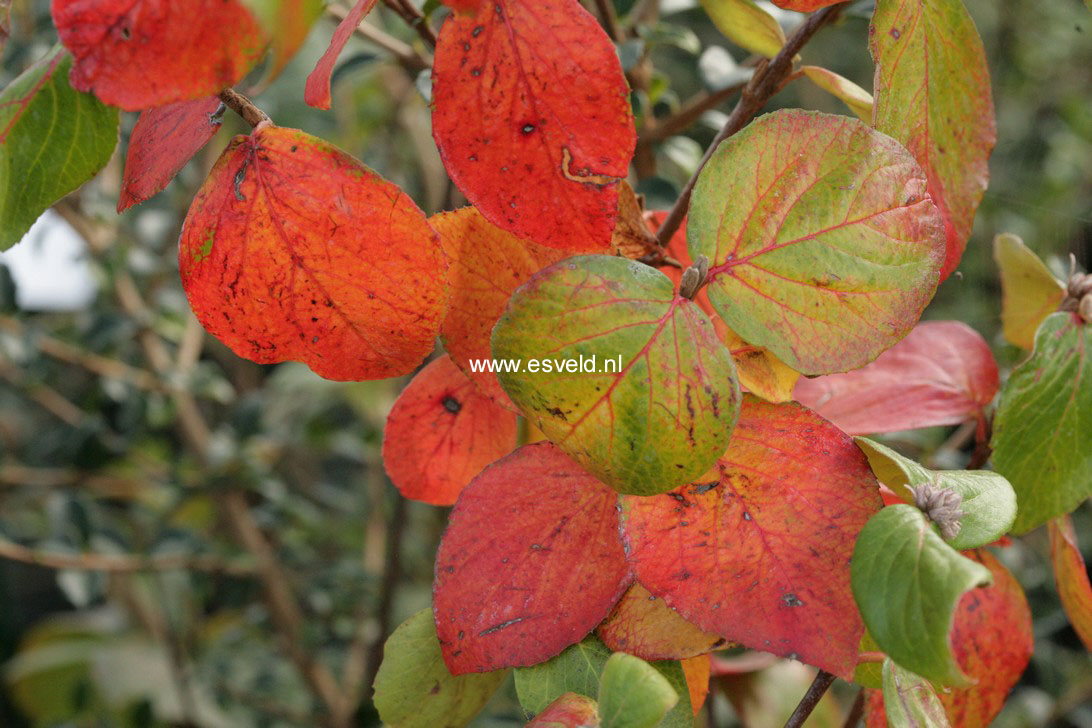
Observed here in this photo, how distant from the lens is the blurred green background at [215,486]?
25.8 inches

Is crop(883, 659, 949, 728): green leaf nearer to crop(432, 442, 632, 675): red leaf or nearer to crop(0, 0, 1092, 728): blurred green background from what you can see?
crop(432, 442, 632, 675): red leaf

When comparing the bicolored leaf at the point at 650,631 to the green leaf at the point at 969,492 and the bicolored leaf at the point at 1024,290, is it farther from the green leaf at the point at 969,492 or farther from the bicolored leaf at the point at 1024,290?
the bicolored leaf at the point at 1024,290

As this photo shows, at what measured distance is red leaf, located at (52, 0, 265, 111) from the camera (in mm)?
191

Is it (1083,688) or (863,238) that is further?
(1083,688)

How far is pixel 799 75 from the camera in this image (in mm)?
297

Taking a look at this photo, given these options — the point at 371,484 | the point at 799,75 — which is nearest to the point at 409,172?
the point at 371,484

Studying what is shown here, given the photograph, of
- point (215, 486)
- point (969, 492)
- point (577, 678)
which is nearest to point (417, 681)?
point (577, 678)

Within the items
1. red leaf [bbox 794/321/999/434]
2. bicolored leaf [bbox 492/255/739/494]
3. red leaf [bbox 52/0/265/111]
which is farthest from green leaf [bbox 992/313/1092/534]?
red leaf [bbox 52/0/265/111]

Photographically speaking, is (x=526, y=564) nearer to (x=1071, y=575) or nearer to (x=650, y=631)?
(x=650, y=631)

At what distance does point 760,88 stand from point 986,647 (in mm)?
202

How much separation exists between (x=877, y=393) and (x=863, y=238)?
4.5 inches

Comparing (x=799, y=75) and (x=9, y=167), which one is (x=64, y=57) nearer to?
(x=9, y=167)

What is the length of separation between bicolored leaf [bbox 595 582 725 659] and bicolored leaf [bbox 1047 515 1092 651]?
149mm

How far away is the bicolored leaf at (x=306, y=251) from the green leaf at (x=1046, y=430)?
185 millimetres
